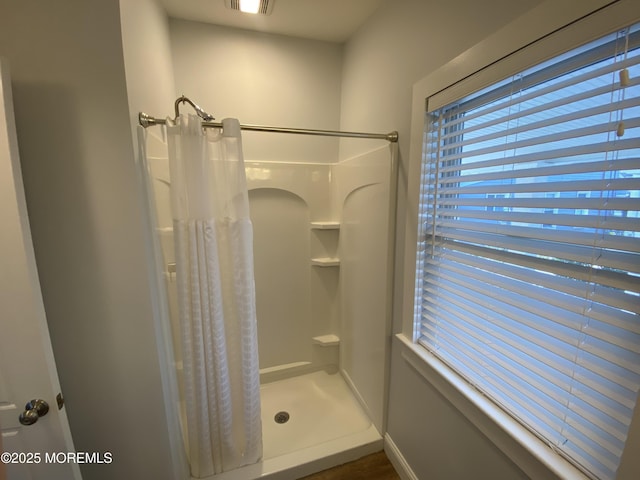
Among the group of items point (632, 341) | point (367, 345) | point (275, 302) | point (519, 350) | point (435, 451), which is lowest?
point (435, 451)

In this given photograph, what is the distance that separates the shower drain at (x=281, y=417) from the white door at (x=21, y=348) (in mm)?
1143

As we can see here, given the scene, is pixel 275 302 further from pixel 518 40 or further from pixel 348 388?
pixel 518 40

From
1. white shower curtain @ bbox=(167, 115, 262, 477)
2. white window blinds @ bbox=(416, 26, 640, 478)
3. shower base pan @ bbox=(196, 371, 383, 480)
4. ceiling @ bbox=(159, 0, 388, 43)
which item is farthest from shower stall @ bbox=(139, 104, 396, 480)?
ceiling @ bbox=(159, 0, 388, 43)

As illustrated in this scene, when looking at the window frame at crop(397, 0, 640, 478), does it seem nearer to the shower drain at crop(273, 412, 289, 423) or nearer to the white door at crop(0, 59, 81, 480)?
the shower drain at crop(273, 412, 289, 423)

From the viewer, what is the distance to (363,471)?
1517mm

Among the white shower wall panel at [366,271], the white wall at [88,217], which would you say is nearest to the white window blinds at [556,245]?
the white shower wall panel at [366,271]

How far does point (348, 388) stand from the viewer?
6.97 ft

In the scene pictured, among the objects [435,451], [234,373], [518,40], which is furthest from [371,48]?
[435,451]

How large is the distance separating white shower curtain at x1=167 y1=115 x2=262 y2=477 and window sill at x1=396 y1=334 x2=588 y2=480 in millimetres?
882

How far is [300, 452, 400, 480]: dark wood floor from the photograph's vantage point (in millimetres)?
1481

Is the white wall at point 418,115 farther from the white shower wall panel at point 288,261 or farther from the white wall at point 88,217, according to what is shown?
the white wall at point 88,217

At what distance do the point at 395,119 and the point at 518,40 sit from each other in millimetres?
655

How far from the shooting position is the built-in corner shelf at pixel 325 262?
2148 mm

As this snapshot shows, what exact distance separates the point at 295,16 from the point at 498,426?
2287mm
